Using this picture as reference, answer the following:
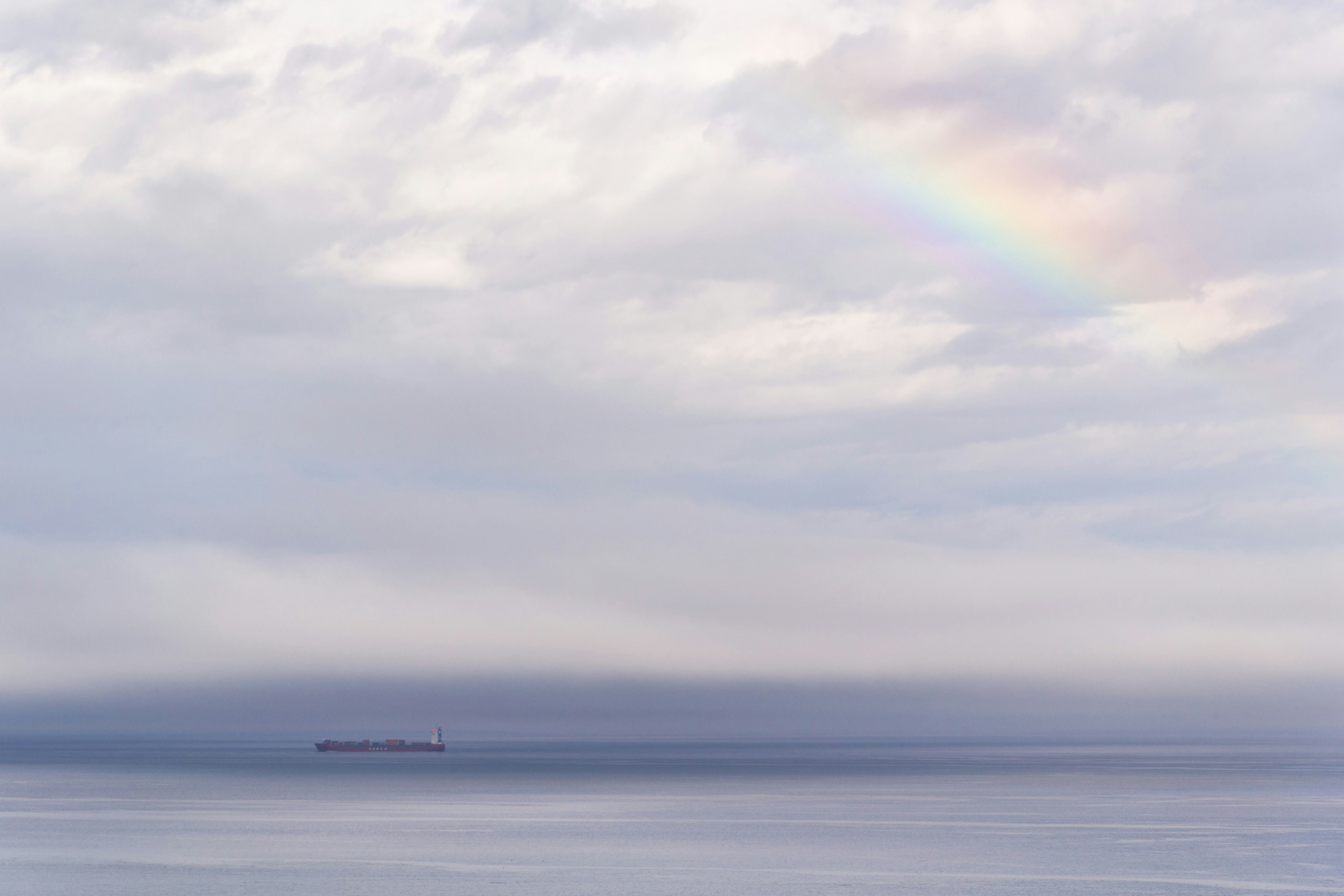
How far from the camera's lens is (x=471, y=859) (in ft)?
336

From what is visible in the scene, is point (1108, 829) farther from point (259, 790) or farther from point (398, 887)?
point (259, 790)

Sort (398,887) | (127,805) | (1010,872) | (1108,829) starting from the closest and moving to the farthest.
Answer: (398,887) → (1010,872) → (1108,829) → (127,805)

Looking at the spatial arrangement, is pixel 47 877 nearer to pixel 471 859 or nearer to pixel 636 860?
pixel 471 859

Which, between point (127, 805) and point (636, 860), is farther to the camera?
point (127, 805)

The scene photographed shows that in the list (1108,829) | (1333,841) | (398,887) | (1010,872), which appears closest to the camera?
(398,887)

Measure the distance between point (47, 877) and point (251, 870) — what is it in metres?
12.9

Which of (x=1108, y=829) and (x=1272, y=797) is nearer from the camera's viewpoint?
(x=1108, y=829)

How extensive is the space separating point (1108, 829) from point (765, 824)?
30.9 m

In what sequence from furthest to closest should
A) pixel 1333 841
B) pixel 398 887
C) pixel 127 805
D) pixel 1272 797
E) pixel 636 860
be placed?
pixel 1272 797
pixel 127 805
pixel 1333 841
pixel 636 860
pixel 398 887

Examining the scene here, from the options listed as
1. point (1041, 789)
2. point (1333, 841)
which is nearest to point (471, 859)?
point (1333, 841)

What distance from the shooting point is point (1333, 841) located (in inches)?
4446

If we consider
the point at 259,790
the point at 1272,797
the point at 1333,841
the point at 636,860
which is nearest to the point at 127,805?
the point at 259,790

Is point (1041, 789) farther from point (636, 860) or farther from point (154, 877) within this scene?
point (154, 877)

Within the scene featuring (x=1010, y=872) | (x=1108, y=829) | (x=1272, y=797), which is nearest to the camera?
(x=1010, y=872)
